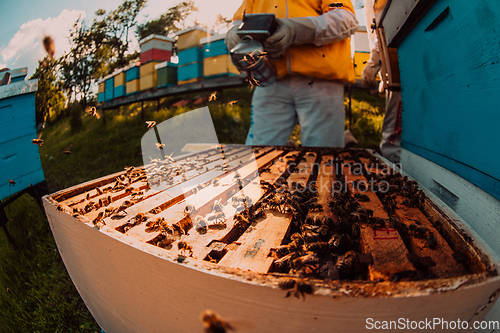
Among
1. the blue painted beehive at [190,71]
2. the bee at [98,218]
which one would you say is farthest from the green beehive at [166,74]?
the bee at [98,218]

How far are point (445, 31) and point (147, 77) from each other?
8.82m

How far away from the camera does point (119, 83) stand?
10.1 metres

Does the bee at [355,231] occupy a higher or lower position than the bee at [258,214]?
lower

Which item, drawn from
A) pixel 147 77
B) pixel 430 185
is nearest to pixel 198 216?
pixel 430 185

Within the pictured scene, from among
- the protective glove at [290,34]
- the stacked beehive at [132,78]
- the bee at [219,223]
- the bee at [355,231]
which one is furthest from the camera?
the stacked beehive at [132,78]

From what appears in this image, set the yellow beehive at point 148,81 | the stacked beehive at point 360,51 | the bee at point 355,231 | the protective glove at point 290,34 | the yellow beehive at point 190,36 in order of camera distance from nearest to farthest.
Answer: the bee at point 355,231, the protective glove at point 290,34, the stacked beehive at point 360,51, the yellow beehive at point 190,36, the yellow beehive at point 148,81

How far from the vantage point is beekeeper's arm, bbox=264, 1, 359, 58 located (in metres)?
2.92

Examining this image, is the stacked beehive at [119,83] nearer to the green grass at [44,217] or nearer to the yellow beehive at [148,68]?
the yellow beehive at [148,68]

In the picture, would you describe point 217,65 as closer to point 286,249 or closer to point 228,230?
point 228,230

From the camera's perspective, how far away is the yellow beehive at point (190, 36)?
25.9ft

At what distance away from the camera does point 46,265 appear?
263 centimetres

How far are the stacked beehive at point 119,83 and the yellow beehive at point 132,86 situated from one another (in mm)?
534

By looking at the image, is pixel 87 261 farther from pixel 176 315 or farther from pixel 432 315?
pixel 432 315

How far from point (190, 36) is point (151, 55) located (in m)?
1.64
